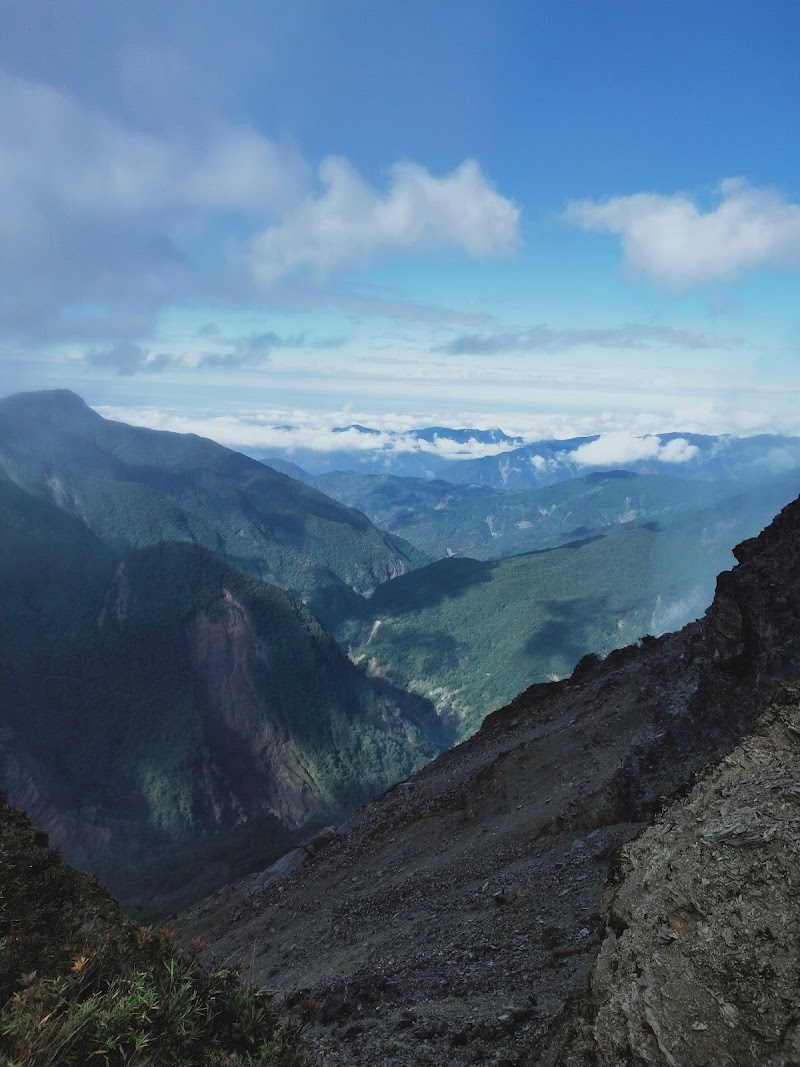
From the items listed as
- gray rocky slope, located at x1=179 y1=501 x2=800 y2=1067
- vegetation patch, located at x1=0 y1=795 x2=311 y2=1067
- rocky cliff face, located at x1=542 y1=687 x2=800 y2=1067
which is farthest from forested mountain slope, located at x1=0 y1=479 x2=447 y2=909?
rocky cliff face, located at x1=542 y1=687 x2=800 y2=1067

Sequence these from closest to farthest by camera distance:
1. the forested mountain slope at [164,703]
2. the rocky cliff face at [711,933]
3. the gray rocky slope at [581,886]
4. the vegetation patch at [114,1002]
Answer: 1. the rocky cliff face at [711,933]
2. the vegetation patch at [114,1002]
3. the gray rocky slope at [581,886]
4. the forested mountain slope at [164,703]

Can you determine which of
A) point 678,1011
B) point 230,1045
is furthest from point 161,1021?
point 678,1011

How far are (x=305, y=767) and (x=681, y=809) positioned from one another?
143 meters

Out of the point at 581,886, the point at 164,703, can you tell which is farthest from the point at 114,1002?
the point at 164,703

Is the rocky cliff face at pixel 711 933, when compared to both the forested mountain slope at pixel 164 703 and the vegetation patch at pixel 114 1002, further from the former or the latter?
the forested mountain slope at pixel 164 703

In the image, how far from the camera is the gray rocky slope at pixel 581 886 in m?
6.00

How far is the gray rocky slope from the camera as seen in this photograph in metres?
6.00

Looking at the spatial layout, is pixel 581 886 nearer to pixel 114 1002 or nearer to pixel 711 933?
pixel 711 933

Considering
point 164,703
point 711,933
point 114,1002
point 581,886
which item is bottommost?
point 164,703

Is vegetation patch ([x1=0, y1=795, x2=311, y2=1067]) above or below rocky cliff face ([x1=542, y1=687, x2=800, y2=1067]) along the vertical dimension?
below

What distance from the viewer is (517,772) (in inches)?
1121

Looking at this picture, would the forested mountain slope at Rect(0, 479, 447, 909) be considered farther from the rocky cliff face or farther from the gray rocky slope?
the rocky cliff face

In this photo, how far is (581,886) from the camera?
1581cm

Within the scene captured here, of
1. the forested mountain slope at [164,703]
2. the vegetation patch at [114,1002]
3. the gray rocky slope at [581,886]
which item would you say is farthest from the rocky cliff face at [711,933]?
the forested mountain slope at [164,703]
